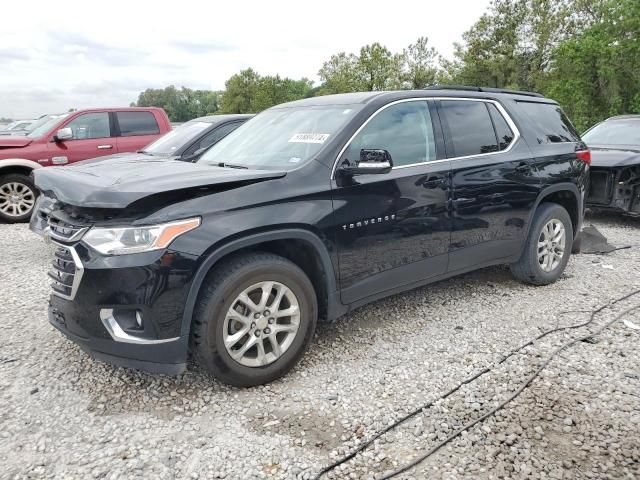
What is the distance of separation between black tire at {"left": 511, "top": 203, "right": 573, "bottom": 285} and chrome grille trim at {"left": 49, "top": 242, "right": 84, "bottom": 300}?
377cm

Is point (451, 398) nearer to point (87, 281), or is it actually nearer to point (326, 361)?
point (326, 361)

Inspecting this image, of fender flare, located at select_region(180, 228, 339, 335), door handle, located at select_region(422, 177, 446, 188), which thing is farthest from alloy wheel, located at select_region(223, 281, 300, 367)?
door handle, located at select_region(422, 177, 446, 188)

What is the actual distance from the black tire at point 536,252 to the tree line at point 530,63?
52.1 ft

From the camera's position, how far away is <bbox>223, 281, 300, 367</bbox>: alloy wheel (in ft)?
9.58

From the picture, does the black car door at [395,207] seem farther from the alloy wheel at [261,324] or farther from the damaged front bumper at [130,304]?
the damaged front bumper at [130,304]

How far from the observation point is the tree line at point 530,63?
18.1 meters

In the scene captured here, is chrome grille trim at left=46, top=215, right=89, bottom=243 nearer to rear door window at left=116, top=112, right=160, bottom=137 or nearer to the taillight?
the taillight

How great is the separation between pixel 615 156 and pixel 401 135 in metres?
5.46

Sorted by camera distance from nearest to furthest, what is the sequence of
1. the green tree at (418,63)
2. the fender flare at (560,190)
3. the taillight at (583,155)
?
the fender flare at (560,190) → the taillight at (583,155) → the green tree at (418,63)

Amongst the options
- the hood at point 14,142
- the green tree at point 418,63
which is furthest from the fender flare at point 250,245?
the green tree at point 418,63

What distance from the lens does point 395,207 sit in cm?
353

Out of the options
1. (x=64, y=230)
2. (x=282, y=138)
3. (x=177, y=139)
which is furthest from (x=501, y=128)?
(x=177, y=139)

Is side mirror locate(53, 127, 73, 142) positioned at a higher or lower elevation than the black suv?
A: higher

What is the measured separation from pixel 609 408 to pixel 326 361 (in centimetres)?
171
